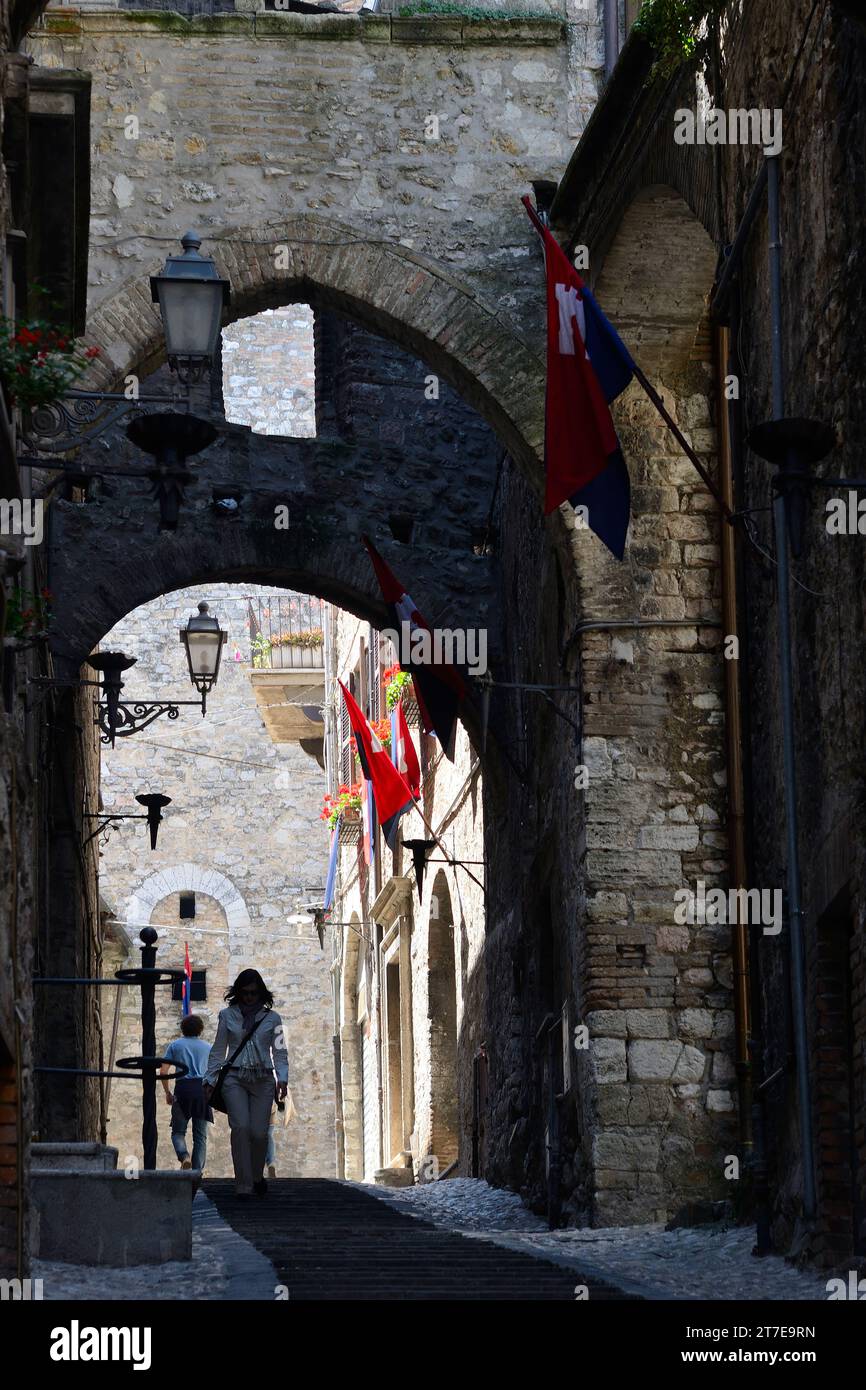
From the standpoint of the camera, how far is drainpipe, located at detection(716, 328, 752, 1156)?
33.4ft

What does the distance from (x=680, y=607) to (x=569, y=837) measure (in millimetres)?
1327

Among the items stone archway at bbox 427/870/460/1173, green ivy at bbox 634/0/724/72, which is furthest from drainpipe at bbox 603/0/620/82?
stone archway at bbox 427/870/460/1173

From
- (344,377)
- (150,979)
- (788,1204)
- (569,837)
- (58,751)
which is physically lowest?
(788,1204)

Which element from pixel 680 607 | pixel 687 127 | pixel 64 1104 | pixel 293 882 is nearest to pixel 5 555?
pixel 687 127

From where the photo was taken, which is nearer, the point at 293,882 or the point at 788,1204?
the point at 788,1204

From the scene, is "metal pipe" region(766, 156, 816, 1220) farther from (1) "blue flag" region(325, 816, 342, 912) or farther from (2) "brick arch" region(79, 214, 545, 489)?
(1) "blue flag" region(325, 816, 342, 912)

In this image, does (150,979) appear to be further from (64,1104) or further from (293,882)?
(293,882)

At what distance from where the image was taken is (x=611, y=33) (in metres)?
12.4

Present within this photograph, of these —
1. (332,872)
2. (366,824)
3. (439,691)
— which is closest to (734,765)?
(439,691)

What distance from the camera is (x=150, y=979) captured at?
806cm

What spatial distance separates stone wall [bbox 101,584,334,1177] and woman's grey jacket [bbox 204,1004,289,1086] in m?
16.3

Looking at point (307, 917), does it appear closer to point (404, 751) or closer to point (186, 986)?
point (186, 986)

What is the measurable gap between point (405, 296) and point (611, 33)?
1.99m

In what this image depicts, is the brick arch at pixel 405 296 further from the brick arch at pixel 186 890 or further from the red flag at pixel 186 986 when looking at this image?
the brick arch at pixel 186 890
